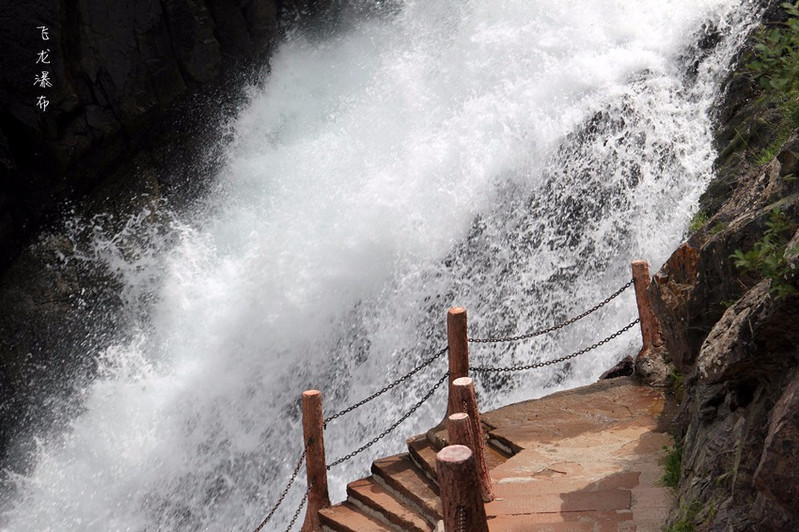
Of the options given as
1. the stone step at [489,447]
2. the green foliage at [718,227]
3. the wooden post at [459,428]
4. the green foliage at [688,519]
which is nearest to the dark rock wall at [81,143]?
the stone step at [489,447]

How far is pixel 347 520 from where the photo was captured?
6.67 m

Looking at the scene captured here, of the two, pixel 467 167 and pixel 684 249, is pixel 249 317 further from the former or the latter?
pixel 684 249

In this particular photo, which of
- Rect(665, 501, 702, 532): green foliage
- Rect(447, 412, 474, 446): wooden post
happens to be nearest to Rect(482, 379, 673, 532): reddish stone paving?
Rect(665, 501, 702, 532): green foliage

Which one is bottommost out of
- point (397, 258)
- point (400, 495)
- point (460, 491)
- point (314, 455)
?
point (400, 495)

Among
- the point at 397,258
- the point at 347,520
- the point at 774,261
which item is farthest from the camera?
the point at 397,258

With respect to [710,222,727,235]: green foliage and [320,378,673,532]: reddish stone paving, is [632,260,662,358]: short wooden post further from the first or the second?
[710,222,727,235]: green foliage

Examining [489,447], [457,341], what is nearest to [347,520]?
[489,447]

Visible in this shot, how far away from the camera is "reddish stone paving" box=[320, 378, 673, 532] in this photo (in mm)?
5297

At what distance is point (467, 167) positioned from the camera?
1095cm

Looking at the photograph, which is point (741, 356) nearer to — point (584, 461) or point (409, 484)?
point (584, 461)

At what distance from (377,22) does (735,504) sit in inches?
470

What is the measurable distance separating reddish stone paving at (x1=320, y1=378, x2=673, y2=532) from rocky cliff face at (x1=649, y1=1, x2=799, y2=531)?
1.63 ft

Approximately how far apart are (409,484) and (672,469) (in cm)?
220

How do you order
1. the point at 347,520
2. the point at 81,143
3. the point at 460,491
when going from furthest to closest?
the point at 81,143 → the point at 347,520 → the point at 460,491
